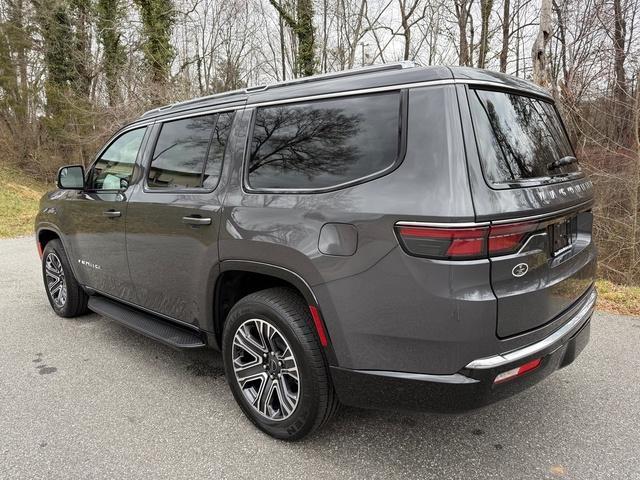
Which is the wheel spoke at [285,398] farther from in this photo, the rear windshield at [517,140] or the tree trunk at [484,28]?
the tree trunk at [484,28]

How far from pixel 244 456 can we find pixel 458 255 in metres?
1.58

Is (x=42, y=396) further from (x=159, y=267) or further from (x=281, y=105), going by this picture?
(x=281, y=105)

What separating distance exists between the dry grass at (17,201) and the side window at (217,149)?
9.54 meters

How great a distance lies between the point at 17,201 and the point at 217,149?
14931 mm

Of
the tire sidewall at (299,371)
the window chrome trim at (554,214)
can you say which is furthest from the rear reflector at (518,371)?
the tire sidewall at (299,371)

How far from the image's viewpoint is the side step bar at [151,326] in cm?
305

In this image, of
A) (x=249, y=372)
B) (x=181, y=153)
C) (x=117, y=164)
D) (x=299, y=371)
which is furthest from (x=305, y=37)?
(x=299, y=371)

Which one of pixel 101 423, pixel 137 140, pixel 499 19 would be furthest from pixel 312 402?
pixel 499 19

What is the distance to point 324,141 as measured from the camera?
2.35m

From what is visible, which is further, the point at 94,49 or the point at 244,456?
the point at 94,49

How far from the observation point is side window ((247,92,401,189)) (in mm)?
2133

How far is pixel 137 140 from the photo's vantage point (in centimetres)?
364

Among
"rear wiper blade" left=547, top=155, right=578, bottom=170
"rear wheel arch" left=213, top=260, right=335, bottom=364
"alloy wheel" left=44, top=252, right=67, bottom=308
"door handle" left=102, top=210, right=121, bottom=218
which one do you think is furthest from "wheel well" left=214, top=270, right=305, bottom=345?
"alloy wheel" left=44, top=252, right=67, bottom=308

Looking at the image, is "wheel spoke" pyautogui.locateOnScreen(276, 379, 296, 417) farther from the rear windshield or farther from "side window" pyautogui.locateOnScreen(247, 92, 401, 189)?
the rear windshield
